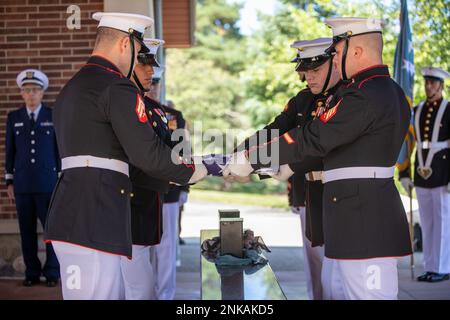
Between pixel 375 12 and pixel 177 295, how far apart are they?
9485 mm

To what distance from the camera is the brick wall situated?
6.89 m

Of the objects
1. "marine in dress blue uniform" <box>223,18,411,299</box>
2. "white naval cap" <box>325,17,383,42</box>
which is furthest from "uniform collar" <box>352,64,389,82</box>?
"white naval cap" <box>325,17,383,42</box>

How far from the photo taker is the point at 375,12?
14.4 m

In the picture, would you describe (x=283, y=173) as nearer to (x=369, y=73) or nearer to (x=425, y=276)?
(x=369, y=73)

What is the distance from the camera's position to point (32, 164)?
22.1 feet

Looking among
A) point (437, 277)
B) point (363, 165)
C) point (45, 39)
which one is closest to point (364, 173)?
point (363, 165)

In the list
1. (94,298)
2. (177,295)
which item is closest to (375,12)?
(177,295)

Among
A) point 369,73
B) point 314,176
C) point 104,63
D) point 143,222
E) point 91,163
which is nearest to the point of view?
point 91,163

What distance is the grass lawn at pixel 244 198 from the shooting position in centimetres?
2137

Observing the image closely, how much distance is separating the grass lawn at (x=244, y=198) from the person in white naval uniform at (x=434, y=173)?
12208mm

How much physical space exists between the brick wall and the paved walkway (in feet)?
6.41

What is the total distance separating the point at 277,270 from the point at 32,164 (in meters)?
3.12

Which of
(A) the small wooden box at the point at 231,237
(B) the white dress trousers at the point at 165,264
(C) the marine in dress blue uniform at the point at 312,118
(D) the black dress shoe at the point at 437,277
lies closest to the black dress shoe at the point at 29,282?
(B) the white dress trousers at the point at 165,264
